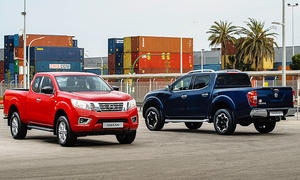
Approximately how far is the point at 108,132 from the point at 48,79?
2.49m

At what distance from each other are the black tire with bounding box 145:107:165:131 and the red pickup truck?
442 centimetres

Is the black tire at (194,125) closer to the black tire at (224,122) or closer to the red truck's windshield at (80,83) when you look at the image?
the black tire at (224,122)

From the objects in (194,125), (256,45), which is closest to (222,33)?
(256,45)

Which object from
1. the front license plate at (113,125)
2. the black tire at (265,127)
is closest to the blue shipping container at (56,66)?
the black tire at (265,127)

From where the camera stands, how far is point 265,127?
18.5m

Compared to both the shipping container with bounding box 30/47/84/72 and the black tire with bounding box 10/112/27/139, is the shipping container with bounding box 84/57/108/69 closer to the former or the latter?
the shipping container with bounding box 30/47/84/72

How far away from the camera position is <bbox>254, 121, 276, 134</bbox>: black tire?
18.4 metres

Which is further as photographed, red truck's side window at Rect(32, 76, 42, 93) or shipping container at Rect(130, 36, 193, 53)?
shipping container at Rect(130, 36, 193, 53)

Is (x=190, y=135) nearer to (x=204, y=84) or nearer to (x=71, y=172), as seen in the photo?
(x=204, y=84)

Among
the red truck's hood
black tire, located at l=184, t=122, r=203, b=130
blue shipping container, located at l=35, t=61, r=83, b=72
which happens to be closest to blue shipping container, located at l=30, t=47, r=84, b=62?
blue shipping container, located at l=35, t=61, r=83, b=72

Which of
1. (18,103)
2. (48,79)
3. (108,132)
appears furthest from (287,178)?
(18,103)

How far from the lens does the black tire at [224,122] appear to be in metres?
17.0

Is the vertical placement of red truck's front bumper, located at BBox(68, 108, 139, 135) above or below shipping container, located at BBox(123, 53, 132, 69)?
below

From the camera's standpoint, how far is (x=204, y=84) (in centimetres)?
1814
